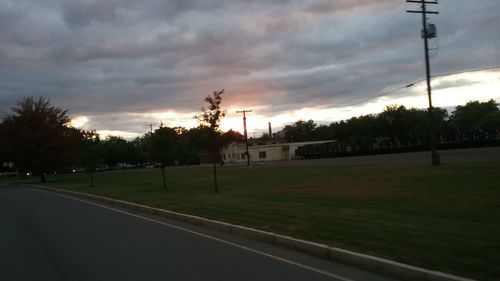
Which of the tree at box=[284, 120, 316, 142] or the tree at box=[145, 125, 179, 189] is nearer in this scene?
the tree at box=[145, 125, 179, 189]

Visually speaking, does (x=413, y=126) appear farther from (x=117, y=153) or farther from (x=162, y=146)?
(x=162, y=146)

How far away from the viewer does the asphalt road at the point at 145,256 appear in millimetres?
8812

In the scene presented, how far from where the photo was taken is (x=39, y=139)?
206ft

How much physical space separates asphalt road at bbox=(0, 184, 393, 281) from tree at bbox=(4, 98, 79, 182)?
49.2 m

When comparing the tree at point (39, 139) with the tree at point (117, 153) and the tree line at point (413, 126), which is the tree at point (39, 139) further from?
the tree at point (117, 153)

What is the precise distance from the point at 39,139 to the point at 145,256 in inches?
2224

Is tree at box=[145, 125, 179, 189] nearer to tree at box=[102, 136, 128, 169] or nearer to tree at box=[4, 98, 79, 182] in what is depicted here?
tree at box=[4, 98, 79, 182]

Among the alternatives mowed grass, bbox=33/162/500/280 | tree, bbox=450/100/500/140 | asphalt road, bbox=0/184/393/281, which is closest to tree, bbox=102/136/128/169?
tree, bbox=450/100/500/140

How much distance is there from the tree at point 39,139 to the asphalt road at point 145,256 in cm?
4922

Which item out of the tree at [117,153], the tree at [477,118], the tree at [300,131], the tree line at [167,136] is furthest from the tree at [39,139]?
the tree at [300,131]

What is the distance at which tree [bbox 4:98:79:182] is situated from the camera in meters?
62.5

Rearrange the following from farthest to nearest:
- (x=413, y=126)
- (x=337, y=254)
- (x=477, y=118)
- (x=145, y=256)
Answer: (x=413, y=126) → (x=477, y=118) → (x=145, y=256) → (x=337, y=254)

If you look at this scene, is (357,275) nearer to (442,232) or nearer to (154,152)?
(442,232)

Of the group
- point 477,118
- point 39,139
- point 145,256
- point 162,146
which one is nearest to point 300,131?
point 477,118
